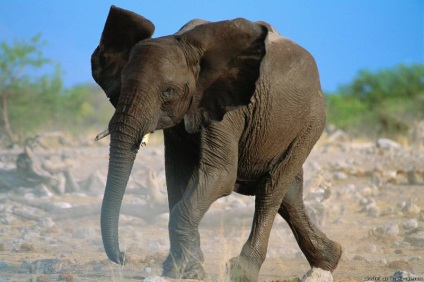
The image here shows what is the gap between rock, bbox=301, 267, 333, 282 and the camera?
739 centimetres

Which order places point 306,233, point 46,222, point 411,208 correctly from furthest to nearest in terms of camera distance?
1. point 411,208
2. point 46,222
3. point 306,233

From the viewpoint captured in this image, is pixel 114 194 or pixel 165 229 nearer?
pixel 114 194

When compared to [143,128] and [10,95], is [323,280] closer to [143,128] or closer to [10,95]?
[143,128]

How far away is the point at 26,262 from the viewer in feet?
26.6

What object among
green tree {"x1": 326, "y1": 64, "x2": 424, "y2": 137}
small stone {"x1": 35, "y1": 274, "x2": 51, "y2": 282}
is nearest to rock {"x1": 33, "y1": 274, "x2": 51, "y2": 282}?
small stone {"x1": 35, "y1": 274, "x2": 51, "y2": 282}

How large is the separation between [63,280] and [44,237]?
11.2ft

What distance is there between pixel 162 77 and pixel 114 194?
2.85 feet

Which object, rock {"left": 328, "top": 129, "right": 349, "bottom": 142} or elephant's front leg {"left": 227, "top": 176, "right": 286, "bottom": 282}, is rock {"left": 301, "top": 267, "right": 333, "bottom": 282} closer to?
elephant's front leg {"left": 227, "top": 176, "right": 286, "bottom": 282}

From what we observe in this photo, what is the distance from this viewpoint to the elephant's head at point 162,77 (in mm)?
6277

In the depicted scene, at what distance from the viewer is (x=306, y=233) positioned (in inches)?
318

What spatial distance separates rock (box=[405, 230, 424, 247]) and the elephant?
3000 mm

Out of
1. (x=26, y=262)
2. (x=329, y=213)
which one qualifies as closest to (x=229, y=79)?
(x=26, y=262)

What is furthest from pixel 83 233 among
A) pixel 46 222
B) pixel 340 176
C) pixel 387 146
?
pixel 387 146

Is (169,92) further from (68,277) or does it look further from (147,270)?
(147,270)
